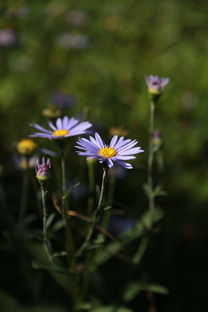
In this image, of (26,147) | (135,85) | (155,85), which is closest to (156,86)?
(155,85)

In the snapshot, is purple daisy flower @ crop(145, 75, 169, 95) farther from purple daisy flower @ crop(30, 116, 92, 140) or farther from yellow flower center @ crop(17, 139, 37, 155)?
yellow flower center @ crop(17, 139, 37, 155)

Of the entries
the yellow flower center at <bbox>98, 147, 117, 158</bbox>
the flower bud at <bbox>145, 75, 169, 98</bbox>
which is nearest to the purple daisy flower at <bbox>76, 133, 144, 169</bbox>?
the yellow flower center at <bbox>98, 147, 117, 158</bbox>

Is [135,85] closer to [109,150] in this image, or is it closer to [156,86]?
[156,86]

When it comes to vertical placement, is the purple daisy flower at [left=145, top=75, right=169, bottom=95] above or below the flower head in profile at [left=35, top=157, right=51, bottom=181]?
above

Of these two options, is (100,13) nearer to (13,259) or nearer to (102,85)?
(102,85)

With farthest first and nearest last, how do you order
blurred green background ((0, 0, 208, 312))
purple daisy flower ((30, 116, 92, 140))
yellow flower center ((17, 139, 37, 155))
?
1. blurred green background ((0, 0, 208, 312))
2. yellow flower center ((17, 139, 37, 155))
3. purple daisy flower ((30, 116, 92, 140))

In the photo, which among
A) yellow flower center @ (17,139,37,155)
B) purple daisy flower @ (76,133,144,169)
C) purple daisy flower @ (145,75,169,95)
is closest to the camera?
purple daisy flower @ (76,133,144,169)
